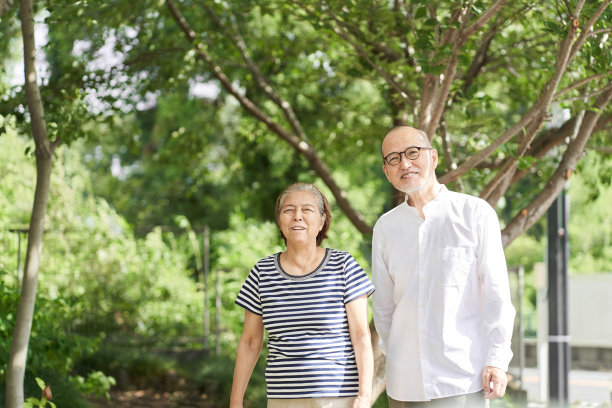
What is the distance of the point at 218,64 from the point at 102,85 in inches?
62.8

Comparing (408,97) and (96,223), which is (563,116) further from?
(96,223)

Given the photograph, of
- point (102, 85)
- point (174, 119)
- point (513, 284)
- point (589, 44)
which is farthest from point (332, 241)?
point (589, 44)

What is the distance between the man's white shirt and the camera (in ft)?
9.39

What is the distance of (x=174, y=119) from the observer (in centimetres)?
1638

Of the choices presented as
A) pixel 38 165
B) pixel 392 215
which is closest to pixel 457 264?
pixel 392 215

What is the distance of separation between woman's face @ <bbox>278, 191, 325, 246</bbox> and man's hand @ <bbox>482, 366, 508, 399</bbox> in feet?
2.59

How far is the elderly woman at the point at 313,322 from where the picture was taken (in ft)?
9.22

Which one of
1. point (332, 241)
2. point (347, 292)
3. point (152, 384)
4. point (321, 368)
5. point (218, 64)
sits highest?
point (218, 64)

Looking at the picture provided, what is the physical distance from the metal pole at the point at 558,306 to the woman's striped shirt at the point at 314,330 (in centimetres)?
584

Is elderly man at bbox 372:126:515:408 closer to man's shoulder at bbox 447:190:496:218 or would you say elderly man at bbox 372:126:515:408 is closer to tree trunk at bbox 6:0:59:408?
man's shoulder at bbox 447:190:496:218

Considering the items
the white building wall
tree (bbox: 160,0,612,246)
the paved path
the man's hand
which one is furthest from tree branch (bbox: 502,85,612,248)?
the white building wall

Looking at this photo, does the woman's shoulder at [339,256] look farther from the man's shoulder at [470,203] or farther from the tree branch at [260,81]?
the tree branch at [260,81]

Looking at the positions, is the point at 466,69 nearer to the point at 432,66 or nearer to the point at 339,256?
the point at 432,66

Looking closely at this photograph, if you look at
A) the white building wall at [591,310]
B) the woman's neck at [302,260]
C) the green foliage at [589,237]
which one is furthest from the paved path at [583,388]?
the green foliage at [589,237]
